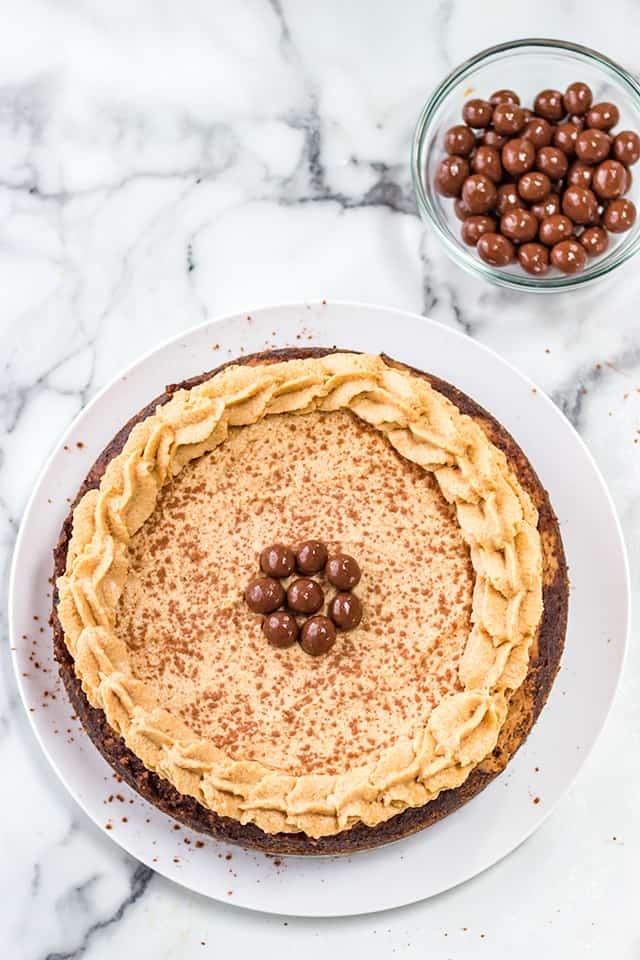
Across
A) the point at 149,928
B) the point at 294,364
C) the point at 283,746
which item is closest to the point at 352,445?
the point at 294,364

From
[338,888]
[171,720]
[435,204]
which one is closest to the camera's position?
[171,720]

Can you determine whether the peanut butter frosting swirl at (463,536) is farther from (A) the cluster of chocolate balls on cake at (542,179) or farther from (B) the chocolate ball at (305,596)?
(A) the cluster of chocolate balls on cake at (542,179)

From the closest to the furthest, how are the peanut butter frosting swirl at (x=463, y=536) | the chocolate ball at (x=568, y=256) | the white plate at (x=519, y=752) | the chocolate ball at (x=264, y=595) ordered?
the peanut butter frosting swirl at (x=463, y=536) → the chocolate ball at (x=264, y=595) → the white plate at (x=519, y=752) → the chocolate ball at (x=568, y=256)

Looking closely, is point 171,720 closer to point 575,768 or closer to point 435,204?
point 575,768

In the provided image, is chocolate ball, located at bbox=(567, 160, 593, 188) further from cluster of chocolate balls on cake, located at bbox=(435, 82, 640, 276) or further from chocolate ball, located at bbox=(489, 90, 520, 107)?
chocolate ball, located at bbox=(489, 90, 520, 107)

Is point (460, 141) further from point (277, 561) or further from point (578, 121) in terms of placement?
point (277, 561)

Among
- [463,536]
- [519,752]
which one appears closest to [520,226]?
[463,536]

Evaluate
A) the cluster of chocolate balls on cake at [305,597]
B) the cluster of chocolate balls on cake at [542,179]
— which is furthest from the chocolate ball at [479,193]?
the cluster of chocolate balls on cake at [305,597]
